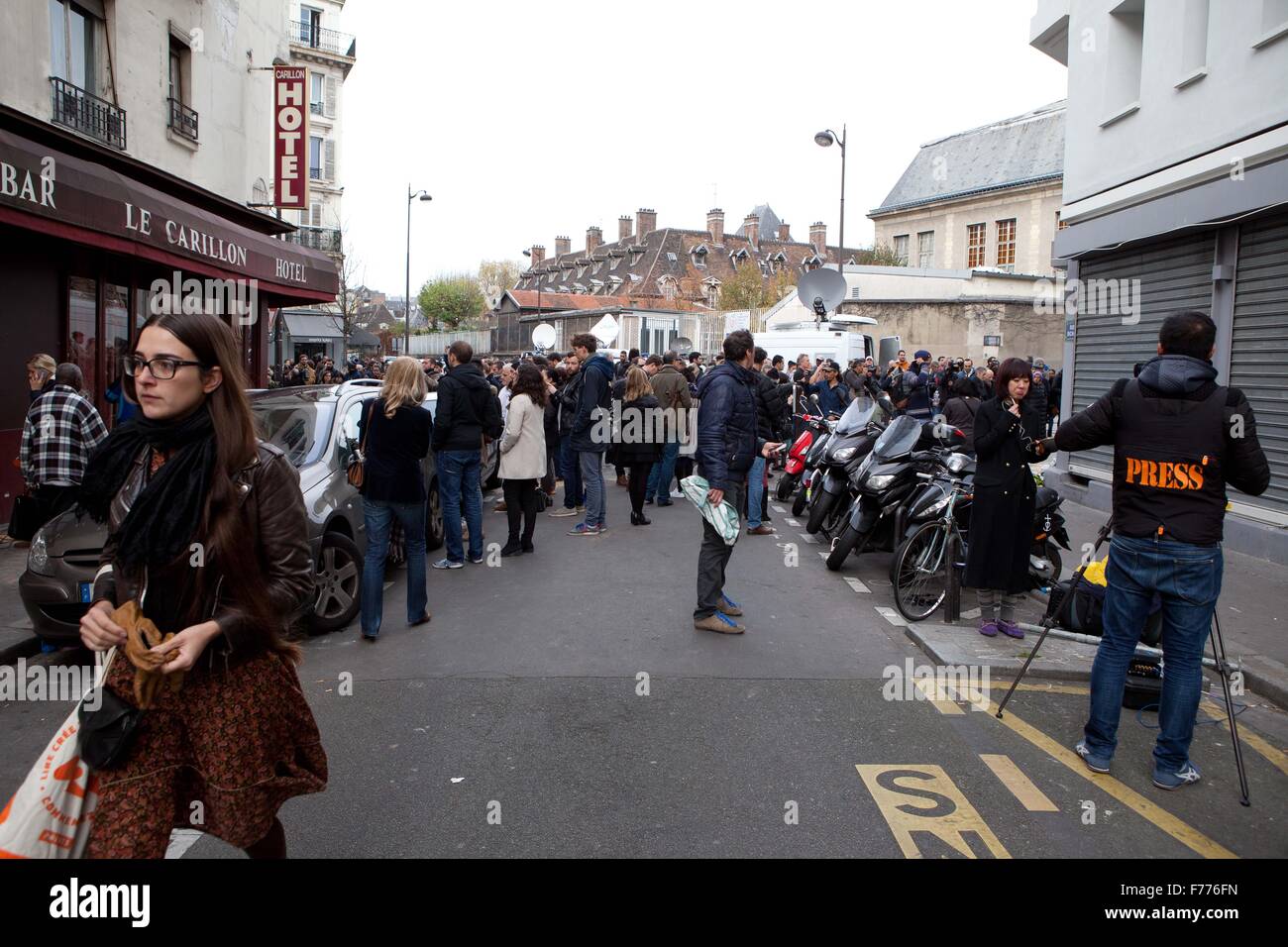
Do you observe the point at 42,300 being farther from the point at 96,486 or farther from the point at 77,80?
the point at 96,486

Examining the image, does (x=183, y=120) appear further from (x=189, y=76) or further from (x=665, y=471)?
(x=665, y=471)

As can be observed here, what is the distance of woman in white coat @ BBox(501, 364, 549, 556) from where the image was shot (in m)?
9.88

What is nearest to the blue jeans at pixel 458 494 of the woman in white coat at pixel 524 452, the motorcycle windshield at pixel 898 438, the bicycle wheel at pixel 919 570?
the woman in white coat at pixel 524 452

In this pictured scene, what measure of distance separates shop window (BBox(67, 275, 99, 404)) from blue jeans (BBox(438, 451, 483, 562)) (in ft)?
22.1

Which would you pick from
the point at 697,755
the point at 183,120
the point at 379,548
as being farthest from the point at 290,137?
the point at 697,755

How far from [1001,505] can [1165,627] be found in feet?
7.53

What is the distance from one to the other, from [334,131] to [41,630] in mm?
50270

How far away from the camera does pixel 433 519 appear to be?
10.2 metres

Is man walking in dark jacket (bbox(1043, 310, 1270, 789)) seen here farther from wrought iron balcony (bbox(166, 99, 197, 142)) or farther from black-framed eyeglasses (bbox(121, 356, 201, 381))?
wrought iron balcony (bbox(166, 99, 197, 142))

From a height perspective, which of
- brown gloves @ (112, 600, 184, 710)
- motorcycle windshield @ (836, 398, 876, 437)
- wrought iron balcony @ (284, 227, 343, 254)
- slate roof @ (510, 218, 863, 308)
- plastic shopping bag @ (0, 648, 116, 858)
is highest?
slate roof @ (510, 218, 863, 308)

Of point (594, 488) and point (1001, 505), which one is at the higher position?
point (1001, 505)

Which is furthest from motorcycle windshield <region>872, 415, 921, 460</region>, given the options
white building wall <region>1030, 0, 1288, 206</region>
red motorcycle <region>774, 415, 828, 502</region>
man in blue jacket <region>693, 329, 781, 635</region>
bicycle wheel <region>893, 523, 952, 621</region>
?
white building wall <region>1030, 0, 1288, 206</region>

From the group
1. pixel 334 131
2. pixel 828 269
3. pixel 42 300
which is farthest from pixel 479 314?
pixel 42 300

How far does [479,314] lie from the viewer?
284 ft
